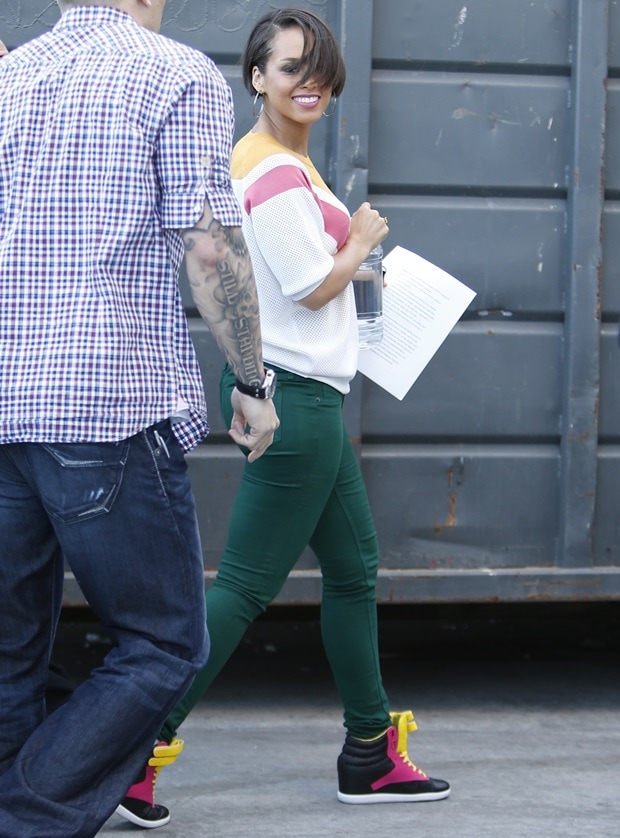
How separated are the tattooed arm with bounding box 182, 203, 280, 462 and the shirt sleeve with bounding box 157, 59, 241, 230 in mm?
26

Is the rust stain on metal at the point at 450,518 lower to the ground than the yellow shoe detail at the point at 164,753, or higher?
higher

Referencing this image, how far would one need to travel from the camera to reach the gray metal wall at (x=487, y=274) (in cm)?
357

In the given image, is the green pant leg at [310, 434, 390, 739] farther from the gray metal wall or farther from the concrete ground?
the gray metal wall

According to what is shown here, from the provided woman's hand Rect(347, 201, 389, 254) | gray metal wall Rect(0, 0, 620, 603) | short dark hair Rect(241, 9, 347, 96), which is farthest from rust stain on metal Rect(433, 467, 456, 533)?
short dark hair Rect(241, 9, 347, 96)

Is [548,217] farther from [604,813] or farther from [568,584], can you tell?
[604,813]

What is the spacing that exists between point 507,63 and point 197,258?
6.51ft

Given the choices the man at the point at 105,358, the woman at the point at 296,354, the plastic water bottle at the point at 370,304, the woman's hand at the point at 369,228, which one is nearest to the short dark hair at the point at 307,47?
the woman at the point at 296,354

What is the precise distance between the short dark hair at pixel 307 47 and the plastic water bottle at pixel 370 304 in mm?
412

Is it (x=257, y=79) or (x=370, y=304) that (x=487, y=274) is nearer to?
(x=370, y=304)

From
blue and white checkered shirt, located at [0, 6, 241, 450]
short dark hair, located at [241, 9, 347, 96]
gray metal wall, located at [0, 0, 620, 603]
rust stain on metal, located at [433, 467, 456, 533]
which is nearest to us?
blue and white checkered shirt, located at [0, 6, 241, 450]

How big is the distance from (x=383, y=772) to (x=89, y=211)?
1606 millimetres

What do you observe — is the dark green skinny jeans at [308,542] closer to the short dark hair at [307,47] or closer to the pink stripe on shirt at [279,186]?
the pink stripe on shirt at [279,186]

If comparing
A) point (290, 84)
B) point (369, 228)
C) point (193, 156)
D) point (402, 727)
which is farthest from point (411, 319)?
point (193, 156)

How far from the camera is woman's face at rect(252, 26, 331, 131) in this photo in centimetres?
261
